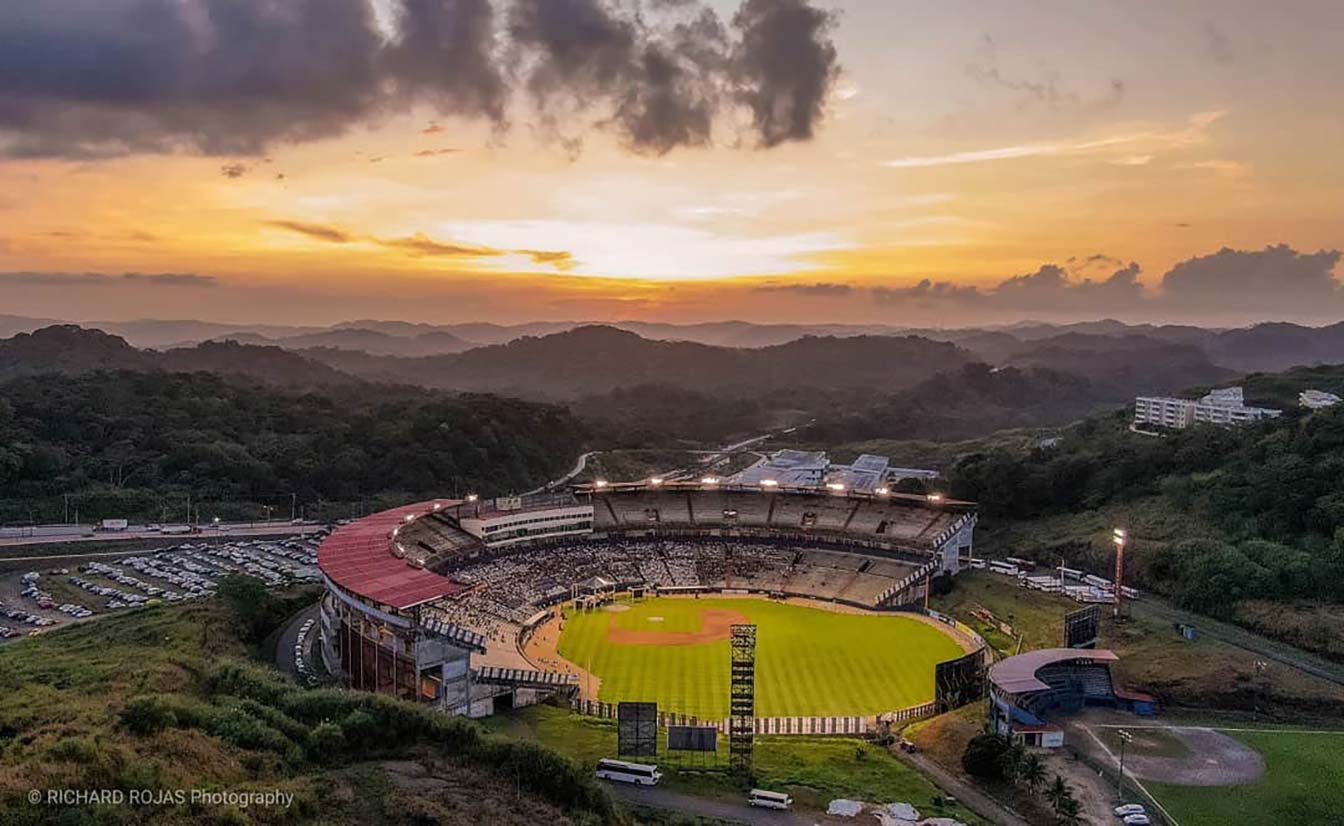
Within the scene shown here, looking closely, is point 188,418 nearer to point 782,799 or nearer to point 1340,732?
point 782,799

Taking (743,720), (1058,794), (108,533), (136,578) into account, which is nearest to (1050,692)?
(1058,794)

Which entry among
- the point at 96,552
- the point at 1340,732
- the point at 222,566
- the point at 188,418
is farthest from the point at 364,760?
the point at 188,418

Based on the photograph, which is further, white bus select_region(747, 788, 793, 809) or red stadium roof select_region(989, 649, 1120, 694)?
red stadium roof select_region(989, 649, 1120, 694)

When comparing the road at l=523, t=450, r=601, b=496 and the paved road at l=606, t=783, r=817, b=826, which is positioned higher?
the paved road at l=606, t=783, r=817, b=826

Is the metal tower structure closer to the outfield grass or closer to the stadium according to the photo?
the stadium

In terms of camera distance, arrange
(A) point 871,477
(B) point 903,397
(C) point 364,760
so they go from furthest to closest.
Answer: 1. (B) point 903,397
2. (A) point 871,477
3. (C) point 364,760

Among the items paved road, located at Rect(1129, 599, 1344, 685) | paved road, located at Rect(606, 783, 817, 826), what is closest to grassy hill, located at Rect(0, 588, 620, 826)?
paved road, located at Rect(606, 783, 817, 826)

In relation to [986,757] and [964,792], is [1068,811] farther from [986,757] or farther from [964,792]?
[986,757]
